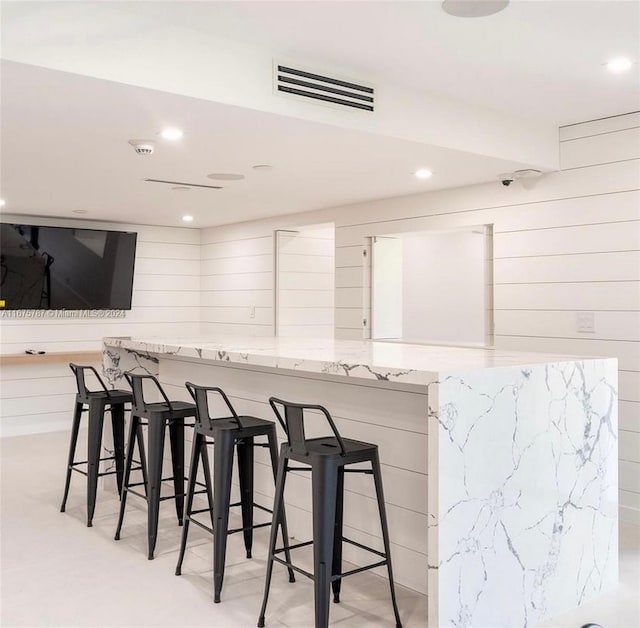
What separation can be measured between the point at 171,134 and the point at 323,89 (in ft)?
2.74

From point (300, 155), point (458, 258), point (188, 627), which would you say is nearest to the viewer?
point (188, 627)

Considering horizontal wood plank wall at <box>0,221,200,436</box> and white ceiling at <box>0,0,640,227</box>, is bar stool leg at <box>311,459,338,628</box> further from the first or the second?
horizontal wood plank wall at <box>0,221,200,436</box>

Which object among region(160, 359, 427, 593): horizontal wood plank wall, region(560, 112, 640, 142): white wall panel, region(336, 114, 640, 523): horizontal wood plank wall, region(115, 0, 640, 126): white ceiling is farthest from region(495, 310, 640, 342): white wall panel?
region(160, 359, 427, 593): horizontal wood plank wall

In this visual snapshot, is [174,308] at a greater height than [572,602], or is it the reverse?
[174,308]

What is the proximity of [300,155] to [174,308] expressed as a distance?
4.20 metres

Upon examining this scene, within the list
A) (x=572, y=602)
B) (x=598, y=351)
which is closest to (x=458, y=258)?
(x=598, y=351)

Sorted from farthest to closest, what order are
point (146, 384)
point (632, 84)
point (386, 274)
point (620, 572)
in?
point (386, 274) → point (146, 384) → point (632, 84) → point (620, 572)

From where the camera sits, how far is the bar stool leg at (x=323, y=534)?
244 cm

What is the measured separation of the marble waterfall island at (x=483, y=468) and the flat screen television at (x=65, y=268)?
4030 mm

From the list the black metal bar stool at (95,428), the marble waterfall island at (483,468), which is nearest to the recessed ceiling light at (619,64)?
the marble waterfall island at (483,468)

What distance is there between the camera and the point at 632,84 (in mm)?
3543

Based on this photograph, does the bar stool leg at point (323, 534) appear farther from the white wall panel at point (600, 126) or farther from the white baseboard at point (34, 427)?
the white baseboard at point (34, 427)

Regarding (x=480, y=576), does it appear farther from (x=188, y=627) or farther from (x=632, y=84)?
(x=632, y=84)

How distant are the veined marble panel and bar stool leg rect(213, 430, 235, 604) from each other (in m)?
1.02
